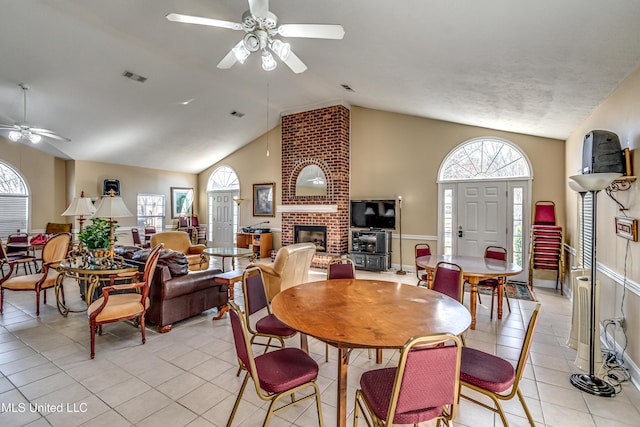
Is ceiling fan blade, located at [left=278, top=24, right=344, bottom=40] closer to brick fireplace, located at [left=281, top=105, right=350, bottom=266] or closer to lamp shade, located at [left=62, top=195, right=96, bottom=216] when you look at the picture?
lamp shade, located at [left=62, top=195, right=96, bottom=216]

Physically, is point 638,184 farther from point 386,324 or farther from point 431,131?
point 431,131

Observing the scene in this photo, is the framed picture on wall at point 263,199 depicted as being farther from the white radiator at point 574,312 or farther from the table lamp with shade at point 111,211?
the white radiator at point 574,312

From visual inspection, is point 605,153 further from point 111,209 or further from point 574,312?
point 111,209

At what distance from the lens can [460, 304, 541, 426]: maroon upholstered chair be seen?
1.65 metres

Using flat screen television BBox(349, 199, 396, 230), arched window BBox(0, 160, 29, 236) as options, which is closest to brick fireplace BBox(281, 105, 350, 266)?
flat screen television BBox(349, 199, 396, 230)

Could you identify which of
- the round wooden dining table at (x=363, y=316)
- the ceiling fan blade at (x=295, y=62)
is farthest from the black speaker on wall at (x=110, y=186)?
the round wooden dining table at (x=363, y=316)

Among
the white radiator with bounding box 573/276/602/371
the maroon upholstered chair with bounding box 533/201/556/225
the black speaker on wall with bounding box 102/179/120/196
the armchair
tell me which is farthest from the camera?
the black speaker on wall with bounding box 102/179/120/196

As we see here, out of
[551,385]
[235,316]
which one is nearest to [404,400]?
[235,316]

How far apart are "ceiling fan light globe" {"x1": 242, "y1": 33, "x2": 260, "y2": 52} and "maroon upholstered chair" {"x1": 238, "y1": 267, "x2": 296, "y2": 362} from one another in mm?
1902

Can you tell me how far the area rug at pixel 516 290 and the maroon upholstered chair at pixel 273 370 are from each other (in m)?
3.68

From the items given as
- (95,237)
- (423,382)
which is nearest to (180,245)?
(95,237)

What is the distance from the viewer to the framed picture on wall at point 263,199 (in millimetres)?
8445

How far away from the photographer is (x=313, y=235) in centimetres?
733

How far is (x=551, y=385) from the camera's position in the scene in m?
2.44
